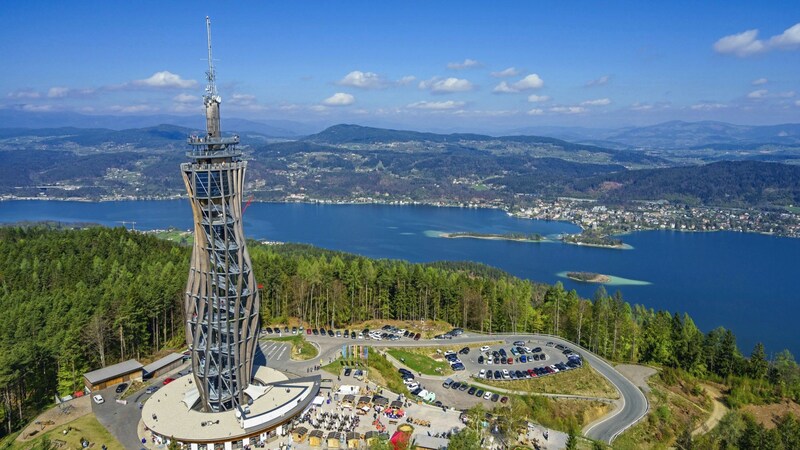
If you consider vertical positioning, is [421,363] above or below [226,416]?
below

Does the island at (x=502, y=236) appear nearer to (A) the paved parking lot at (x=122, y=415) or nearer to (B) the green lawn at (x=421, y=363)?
(B) the green lawn at (x=421, y=363)

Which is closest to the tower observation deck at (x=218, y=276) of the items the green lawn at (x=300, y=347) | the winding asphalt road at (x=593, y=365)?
the winding asphalt road at (x=593, y=365)

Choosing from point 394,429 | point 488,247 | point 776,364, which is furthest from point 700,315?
point 394,429

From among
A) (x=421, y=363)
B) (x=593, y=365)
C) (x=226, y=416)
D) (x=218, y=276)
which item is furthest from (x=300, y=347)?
(x=593, y=365)

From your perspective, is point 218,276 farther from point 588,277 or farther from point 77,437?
point 588,277

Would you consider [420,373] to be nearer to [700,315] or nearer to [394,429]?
[394,429]

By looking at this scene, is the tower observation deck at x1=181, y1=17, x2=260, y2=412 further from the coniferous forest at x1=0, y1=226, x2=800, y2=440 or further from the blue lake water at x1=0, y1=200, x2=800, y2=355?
the blue lake water at x1=0, y1=200, x2=800, y2=355
